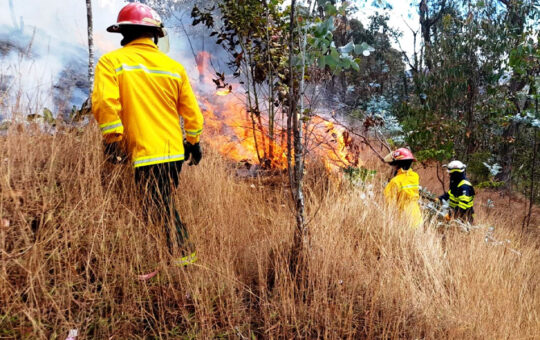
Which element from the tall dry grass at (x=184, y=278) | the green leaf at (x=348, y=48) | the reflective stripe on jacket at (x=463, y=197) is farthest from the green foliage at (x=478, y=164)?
the green leaf at (x=348, y=48)

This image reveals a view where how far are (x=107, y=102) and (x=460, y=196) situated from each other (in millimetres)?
4539

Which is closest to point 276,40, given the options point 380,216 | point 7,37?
point 380,216

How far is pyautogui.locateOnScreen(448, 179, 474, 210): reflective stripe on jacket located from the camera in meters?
4.84

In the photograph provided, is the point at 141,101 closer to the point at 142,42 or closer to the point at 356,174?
the point at 142,42

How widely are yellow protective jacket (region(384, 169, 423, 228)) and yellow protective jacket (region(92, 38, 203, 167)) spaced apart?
2.49m

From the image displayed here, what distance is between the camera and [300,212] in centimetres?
238

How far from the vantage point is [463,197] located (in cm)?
484

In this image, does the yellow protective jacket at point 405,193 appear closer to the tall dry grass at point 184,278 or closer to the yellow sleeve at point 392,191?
the yellow sleeve at point 392,191

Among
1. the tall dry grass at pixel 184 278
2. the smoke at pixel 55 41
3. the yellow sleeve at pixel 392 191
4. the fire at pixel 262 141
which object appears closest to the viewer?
the tall dry grass at pixel 184 278

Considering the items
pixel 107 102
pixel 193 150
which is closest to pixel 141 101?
pixel 107 102

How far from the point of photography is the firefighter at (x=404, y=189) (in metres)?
3.85

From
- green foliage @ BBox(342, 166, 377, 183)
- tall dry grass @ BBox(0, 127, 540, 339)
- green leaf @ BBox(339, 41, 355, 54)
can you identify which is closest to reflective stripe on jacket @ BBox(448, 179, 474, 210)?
green foliage @ BBox(342, 166, 377, 183)

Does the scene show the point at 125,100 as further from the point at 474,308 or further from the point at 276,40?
the point at 276,40

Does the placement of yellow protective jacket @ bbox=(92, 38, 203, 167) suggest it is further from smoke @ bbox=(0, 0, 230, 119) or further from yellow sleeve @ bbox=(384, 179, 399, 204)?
smoke @ bbox=(0, 0, 230, 119)
